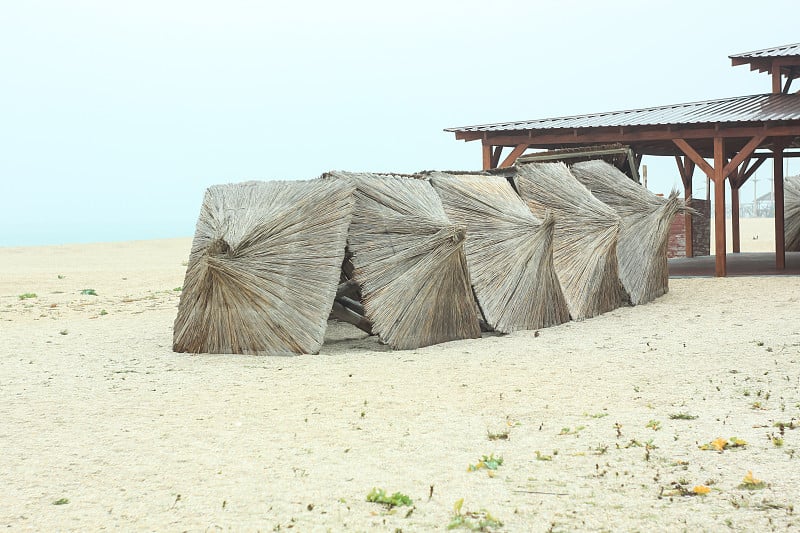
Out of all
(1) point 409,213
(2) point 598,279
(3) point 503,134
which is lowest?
(2) point 598,279

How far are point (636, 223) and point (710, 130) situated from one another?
3322 millimetres

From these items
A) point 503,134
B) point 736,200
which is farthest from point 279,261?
point 736,200

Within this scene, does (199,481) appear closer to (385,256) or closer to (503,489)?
(503,489)

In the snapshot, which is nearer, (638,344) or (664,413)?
(664,413)

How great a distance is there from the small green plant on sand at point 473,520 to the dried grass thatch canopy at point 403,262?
419 centimetres

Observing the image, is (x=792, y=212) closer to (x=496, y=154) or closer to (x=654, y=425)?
(x=496, y=154)

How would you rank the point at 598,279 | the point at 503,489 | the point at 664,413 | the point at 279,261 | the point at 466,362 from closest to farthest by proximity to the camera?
the point at 503,489 < the point at 664,413 < the point at 466,362 < the point at 279,261 < the point at 598,279

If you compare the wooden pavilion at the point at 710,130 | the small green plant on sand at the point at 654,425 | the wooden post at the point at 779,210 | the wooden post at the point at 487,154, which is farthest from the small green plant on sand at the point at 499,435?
the wooden post at the point at 779,210

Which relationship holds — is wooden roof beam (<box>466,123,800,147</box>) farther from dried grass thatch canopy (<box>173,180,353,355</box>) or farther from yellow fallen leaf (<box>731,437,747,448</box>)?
yellow fallen leaf (<box>731,437,747,448</box>)

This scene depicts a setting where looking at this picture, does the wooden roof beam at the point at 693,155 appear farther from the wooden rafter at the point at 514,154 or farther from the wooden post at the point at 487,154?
the wooden post at the point at 487,154

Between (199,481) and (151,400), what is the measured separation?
202 cm

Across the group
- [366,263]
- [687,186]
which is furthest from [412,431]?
[687,186]

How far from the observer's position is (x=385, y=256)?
7.88 meters

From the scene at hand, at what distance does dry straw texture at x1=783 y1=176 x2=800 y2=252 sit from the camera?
1973 cm
